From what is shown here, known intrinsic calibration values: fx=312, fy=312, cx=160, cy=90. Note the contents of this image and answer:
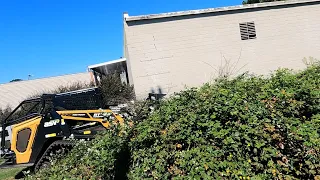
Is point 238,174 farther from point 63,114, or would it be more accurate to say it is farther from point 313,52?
point 313,52

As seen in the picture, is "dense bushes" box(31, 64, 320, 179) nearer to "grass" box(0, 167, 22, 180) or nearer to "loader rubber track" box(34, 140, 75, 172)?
"loader rubber track" box(34, 140, 75, 172)

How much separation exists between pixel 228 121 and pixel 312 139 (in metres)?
0.90

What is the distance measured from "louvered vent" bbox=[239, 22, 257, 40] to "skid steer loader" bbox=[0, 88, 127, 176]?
296 inches

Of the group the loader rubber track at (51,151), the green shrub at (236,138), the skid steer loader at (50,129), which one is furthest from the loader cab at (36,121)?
the green shrub at (236,138)

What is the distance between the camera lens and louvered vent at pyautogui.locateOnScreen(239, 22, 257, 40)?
41.2 feet

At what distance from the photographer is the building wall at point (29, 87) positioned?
2767 centimetres

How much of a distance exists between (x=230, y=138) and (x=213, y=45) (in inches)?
366

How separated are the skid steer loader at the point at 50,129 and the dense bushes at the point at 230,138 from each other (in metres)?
2.68

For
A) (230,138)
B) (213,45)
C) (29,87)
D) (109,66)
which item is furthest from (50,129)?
(29,87)

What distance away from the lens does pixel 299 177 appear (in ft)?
11.1

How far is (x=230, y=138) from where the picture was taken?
340 cm

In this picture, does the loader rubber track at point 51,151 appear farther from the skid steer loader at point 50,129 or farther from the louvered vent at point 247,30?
the louvered vent at point 247,30

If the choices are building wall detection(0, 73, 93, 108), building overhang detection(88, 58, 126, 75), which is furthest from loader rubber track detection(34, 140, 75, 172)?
building wall detection(0, 73, 93, 108)

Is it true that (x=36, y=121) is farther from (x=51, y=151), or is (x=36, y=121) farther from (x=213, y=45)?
(x=213, y=45)
